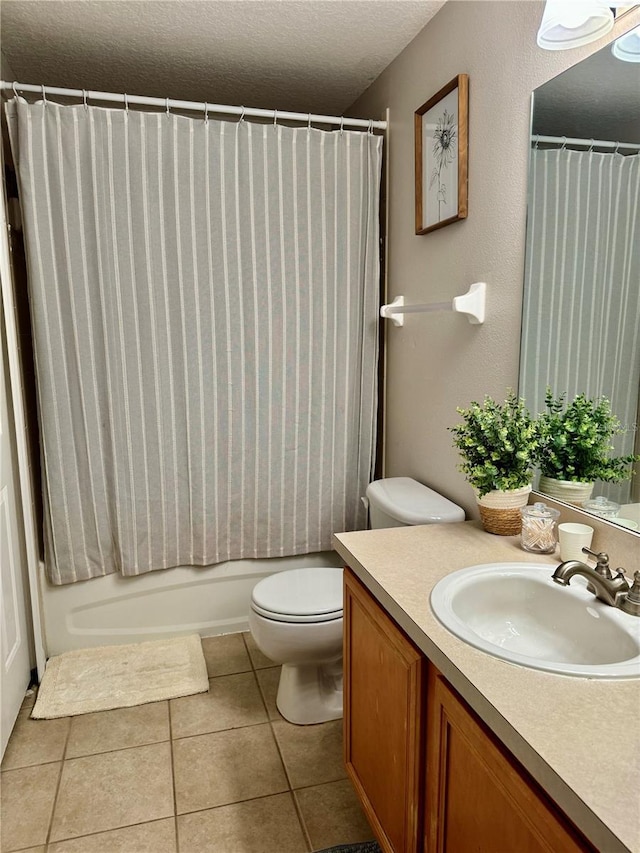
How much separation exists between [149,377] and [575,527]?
1.64 metres

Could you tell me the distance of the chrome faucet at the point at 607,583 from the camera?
1104mm

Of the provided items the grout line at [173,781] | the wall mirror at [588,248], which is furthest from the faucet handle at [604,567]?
the grout line at [173,781]

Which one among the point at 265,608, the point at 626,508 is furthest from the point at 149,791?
the point at 626,508

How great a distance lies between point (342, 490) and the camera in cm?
263

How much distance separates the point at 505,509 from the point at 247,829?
3.71ft

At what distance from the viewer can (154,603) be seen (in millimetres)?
2539

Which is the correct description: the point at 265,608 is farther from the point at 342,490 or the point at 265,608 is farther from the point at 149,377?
the point at 149,377

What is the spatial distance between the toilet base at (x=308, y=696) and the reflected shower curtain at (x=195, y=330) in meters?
0.64

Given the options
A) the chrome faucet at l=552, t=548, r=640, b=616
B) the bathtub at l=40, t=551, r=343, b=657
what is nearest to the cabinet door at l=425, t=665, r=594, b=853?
the chrome faucet at l=552, t=548, r=640, b=616

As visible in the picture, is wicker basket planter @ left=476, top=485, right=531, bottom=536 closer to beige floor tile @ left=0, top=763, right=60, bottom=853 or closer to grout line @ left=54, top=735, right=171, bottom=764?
grout line @ left=54, top=735, right=171, bottom=764

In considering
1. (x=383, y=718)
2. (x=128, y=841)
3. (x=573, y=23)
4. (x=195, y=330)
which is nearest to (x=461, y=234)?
(x=573, y=23)

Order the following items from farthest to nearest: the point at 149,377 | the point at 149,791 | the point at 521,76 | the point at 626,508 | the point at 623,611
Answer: the point at 149,377, the point at 149,791, the point at 521,76, the point at 626,508, the point at 623,611

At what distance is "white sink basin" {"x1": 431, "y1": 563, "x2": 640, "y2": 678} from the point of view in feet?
3.53

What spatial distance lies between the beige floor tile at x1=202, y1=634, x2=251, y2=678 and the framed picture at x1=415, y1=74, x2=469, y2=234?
184cm
